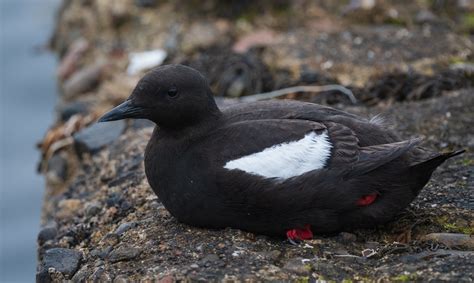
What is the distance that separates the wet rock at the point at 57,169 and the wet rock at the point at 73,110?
0.57 metres

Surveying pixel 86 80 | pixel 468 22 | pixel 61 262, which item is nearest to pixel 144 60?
pixel 86 80

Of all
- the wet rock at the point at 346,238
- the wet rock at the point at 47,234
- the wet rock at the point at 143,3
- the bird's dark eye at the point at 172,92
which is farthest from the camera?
the wet rock at the point at 143,3

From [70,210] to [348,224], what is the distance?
238 centimetres

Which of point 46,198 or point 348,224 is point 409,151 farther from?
point 46,198

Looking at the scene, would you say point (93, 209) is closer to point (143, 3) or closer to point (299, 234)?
point (299, 234)

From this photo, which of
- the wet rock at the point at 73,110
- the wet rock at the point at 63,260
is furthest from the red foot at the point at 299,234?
the wet rock at the point at 73,110

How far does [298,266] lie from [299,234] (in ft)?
1.13

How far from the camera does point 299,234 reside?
474 centimetres

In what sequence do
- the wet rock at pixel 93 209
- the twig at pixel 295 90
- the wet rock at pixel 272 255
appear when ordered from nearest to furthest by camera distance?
the wet rock at pixel 272 255 → the wet rock at pixel 93 209 → the twig at pixel 295 90

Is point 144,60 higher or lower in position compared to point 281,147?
higher

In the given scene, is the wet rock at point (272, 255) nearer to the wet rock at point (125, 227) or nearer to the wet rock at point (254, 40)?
the wet rock at point (125, 227)

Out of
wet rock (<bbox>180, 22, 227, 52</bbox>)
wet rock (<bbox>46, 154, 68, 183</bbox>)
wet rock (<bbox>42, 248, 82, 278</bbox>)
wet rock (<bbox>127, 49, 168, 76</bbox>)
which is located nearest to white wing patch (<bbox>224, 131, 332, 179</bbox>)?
wet rock (<bbox>42, 248, 82, 278</bbox>)

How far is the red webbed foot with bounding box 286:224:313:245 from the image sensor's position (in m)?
4.72

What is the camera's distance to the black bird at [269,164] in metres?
4.65
